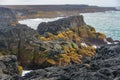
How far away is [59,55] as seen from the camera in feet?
109

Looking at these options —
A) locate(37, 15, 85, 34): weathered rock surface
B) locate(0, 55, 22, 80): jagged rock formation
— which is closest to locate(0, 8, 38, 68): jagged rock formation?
locate(0, 55, 22, 80): jagged rock formation

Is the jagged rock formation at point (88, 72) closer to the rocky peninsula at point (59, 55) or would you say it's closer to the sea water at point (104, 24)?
the rocky peninsula at point (59, 55)

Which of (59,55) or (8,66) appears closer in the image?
(8,66)

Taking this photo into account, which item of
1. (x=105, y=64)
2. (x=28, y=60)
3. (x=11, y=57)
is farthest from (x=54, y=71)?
(x=28, y=60)

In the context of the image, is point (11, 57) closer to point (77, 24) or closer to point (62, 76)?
point (62, 76)

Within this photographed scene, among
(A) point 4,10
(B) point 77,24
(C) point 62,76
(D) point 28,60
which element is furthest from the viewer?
(A) point 4,10

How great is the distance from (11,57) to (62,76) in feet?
27.8

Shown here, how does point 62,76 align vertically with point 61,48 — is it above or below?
above

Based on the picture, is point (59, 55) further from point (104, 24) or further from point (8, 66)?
point (104, 24)

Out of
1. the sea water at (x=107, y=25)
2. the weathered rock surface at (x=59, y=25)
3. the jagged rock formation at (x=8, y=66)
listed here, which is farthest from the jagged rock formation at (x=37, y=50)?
the sea water at (x=107, y=25)

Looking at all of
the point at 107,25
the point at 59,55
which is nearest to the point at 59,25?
the point at 59,55

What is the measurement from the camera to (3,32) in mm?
38594

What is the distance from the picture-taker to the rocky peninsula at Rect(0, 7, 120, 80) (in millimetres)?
19406

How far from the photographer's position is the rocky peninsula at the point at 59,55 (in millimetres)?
19406
